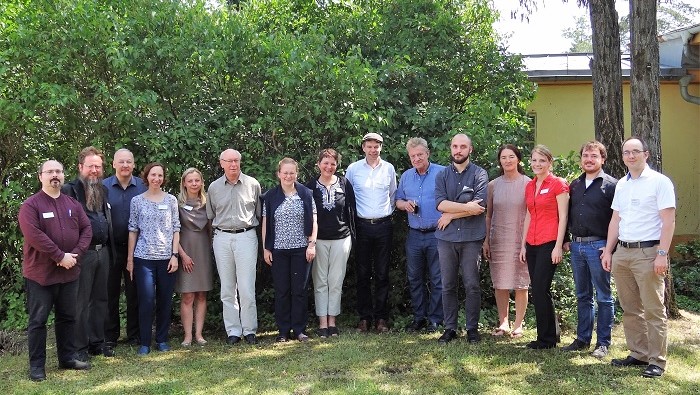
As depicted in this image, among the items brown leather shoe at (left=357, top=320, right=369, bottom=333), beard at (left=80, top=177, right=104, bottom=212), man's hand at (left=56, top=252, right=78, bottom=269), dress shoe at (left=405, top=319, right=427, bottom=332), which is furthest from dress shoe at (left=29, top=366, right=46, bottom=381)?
dress shoe at (left=405, top=319, right=427, bottom=332)

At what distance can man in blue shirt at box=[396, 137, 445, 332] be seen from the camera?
700cm

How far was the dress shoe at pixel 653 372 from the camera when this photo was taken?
5.46m

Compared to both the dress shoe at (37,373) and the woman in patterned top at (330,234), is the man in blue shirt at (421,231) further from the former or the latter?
the dress shoe at (37,373)

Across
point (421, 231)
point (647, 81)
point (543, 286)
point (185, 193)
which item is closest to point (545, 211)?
point (543, 286)

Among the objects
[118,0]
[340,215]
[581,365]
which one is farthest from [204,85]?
[581,365]

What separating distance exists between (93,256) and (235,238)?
133 cm

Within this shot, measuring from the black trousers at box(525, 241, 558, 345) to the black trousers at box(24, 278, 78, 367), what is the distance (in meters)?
4.02

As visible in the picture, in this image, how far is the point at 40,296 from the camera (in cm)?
563

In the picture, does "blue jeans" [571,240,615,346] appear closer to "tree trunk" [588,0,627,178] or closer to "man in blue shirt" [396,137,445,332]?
"man in blue shirt" [396,137,445,332]

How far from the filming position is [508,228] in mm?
6668

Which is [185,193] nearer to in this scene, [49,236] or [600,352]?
[49,236]

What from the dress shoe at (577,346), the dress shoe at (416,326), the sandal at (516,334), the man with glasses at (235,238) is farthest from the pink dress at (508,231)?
the man with glasses at (235,238)

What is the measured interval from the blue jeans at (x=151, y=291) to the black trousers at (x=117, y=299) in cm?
20

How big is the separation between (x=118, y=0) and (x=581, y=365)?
6.10m
